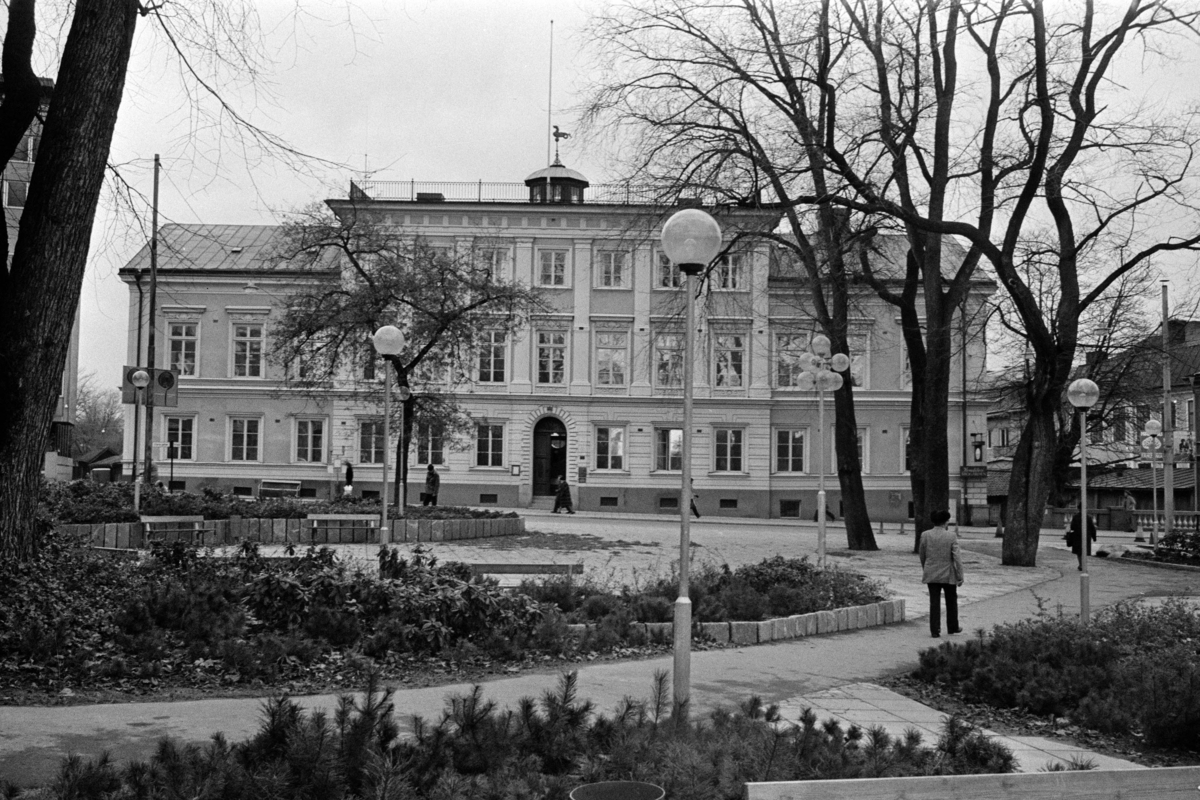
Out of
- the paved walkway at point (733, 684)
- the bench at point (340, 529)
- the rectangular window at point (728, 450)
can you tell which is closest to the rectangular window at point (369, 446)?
the rectangular window at point (728, 450)

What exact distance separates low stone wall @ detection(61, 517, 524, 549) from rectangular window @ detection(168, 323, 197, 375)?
3050 cm

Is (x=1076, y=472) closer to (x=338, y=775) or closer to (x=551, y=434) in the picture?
(x=551, y=434)

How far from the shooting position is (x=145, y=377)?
27.9 metres

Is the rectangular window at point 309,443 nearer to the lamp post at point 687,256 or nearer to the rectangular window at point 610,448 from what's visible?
the rectangular window at point 610,448

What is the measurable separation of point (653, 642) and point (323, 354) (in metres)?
21.5

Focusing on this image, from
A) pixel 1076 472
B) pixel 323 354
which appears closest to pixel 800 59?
pixel 323 354

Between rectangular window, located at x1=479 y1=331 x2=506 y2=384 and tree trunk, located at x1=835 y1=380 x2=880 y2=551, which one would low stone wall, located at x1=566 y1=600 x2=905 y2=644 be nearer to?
tree trunk, located at x1=835 y1=380 x2=880 y2=551

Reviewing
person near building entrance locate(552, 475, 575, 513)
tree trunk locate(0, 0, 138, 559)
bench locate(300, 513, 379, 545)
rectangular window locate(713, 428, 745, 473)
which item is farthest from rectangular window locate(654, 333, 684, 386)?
tree trunk locate(0, 0, 138, 559)

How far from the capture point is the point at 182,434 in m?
52.2

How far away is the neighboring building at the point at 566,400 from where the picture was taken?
168 feet

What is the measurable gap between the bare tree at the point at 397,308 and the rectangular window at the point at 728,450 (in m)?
21.0

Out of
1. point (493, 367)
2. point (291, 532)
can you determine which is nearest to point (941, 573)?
point (291, 532)

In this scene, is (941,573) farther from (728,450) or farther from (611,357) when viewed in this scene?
(611,357)

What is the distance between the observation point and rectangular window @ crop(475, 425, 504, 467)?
5122cm
